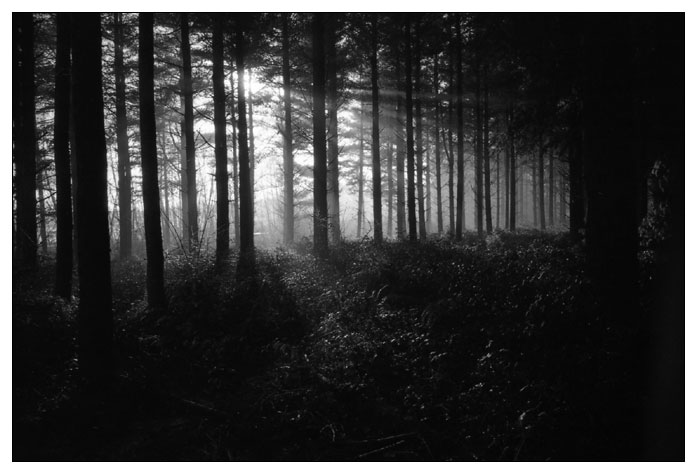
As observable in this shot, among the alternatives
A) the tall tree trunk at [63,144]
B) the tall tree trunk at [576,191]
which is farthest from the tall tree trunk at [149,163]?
the tall tree trunk at [576,191]

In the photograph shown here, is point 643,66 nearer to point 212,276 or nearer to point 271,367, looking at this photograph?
point 271,367

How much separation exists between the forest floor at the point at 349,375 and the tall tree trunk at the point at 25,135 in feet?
17.4

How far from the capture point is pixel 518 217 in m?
51.5

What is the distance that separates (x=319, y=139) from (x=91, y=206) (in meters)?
10.6

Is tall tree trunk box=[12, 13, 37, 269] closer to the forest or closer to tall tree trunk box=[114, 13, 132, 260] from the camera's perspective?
the forest

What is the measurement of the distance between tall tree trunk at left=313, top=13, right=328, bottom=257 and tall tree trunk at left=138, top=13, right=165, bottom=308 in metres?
6.10

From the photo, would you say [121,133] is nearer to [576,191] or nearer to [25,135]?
[25,135]

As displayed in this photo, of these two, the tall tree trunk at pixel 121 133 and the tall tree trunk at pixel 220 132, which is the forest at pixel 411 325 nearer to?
the tall tree trunk at pixel 220 132

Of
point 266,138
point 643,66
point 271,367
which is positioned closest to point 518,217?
point 266,138

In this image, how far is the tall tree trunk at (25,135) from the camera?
41.1 ft

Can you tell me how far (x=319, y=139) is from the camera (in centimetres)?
1552

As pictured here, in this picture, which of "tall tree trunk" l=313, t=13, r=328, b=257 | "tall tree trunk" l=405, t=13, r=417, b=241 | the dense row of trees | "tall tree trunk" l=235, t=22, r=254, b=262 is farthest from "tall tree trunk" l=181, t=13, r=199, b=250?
"tall tree trunk" l=405, t=13, r=417, b=241

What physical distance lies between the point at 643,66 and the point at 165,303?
1159 cm

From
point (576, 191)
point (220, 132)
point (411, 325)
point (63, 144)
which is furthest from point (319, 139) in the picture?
point (411, 325)
